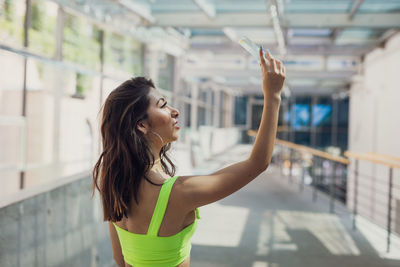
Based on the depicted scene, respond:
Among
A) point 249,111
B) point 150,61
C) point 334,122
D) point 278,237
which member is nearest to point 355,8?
point 278,237

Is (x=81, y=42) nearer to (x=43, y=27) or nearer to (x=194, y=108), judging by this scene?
(x=43, y=27)

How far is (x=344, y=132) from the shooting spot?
21.1 meters

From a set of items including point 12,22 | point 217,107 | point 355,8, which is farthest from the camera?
point 217,107

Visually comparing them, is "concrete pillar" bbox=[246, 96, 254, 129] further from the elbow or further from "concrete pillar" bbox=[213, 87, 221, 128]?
the elbow

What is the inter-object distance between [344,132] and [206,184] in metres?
21.6

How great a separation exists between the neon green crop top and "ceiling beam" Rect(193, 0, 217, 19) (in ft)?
14.6

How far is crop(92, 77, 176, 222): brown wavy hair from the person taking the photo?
99 cm

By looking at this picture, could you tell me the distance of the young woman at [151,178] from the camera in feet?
2.93

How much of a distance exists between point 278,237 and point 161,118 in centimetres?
343

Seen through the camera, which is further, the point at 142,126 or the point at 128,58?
the point at 128,58

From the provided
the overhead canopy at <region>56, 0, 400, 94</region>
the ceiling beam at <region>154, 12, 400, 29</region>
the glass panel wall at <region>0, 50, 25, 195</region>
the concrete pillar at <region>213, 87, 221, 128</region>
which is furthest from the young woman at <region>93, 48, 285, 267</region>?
the concrete pillar at <region>213, 87, 221, 128</region>

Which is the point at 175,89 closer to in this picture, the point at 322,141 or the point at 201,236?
the point at 201,236

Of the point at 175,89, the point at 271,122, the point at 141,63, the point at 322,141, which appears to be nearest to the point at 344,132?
the point at 322,141

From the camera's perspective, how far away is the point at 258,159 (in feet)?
2.90
